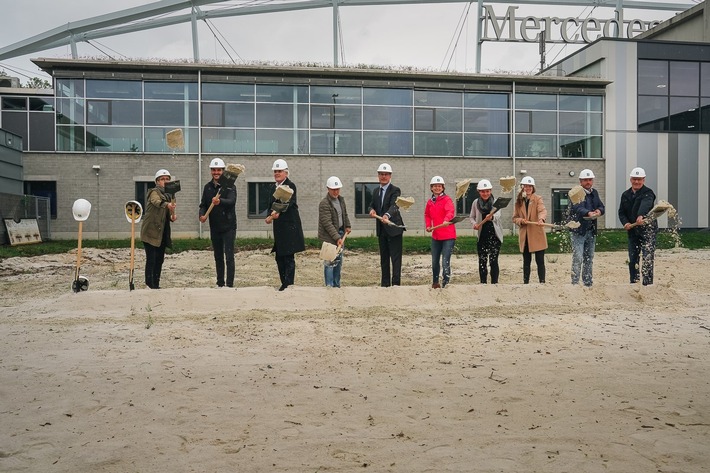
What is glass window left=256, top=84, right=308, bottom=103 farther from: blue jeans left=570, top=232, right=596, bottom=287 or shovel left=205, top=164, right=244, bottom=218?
blue jeans left=570, top=232, right=596, bottom=287

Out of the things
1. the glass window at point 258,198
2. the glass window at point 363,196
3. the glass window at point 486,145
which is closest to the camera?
the glass window at point 258,198

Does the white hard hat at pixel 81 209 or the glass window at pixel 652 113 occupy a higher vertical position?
the glass window at pixel 652 113

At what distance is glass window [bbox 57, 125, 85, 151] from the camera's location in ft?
83.1

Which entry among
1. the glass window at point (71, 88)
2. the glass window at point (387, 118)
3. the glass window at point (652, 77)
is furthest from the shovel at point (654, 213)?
the glass window at point (71, 88)

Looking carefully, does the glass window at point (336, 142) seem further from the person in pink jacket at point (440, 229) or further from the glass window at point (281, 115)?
the person in pink jacket at point (440, 229)

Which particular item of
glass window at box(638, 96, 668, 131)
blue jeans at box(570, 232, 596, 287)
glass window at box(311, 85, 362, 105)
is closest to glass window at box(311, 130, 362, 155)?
glass window at box(311, 85, 362, 105)

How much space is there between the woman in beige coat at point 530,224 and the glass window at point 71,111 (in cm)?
2110

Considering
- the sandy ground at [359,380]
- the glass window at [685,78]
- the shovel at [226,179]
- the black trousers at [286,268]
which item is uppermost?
the glass window at [685,78]

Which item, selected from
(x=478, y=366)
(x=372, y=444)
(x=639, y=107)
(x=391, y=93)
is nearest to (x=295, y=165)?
(x=391, y=93)

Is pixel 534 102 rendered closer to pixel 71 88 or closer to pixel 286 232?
pixel 71 88

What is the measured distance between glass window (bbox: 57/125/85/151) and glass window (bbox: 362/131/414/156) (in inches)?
467

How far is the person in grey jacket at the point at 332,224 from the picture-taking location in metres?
9.41

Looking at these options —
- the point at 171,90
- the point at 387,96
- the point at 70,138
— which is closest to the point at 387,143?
the point at 387,96

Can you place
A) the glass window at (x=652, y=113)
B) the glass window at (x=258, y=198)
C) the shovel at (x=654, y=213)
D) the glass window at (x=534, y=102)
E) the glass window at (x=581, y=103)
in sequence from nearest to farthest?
the shovel at (x=654, y=213) < the glass window at (x=258, y=198) < the glass window at (x=534, y=102) < the glass window at (x=581, y=103) < the glass window at (x=652, y=113)
